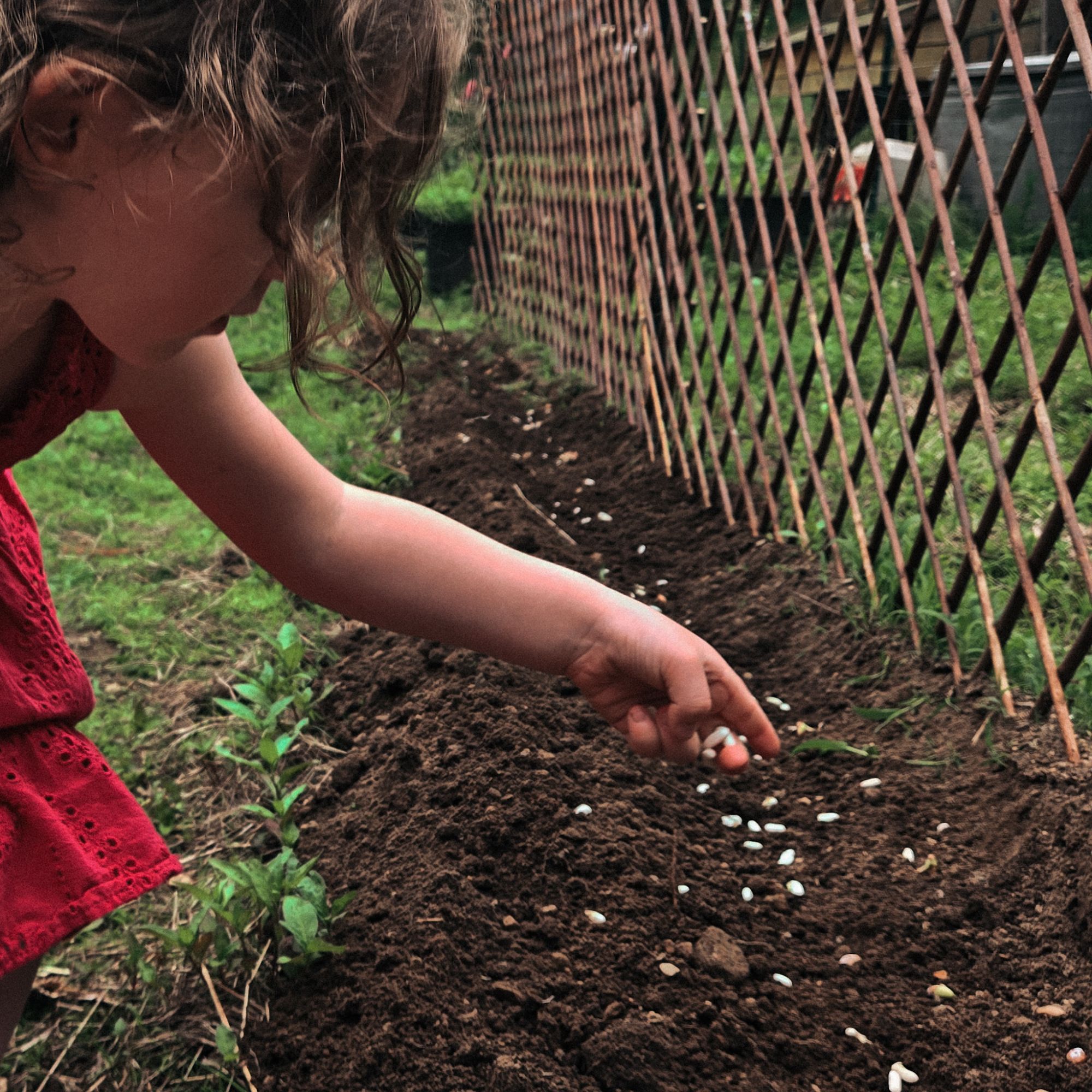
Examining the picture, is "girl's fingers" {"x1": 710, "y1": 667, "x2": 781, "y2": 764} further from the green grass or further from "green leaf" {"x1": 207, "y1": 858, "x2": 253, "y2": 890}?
"green leaf" {"x1": 207, "y1": 858, "x2": 253, "y2": 890}

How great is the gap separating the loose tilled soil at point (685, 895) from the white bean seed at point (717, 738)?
0.41 meters

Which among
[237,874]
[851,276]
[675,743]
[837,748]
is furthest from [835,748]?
[851,276]

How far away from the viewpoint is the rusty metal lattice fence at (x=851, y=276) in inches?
89.3

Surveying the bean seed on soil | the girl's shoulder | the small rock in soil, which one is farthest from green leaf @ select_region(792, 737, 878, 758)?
the girl's shoulder

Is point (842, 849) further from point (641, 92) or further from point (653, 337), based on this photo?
point (641, 92)

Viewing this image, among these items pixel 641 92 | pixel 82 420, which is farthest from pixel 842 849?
pixel 82 420

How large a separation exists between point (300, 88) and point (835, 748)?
5.42ft

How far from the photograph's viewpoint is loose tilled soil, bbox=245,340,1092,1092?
160 cm

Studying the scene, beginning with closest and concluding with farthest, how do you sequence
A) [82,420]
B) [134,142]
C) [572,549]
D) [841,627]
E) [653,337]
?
[134,142] < [841,627] < [572,549] < [653,337] < [82,420]

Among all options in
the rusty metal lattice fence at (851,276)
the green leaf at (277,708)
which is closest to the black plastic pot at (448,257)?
the rusty metal lattice fence at (851,276)

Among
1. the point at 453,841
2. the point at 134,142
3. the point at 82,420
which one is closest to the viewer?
the point at 134,142

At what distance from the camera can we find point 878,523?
2752 mm

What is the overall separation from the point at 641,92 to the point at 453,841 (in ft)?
9.41

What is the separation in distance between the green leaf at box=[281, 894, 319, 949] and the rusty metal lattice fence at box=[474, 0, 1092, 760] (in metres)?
1.33
